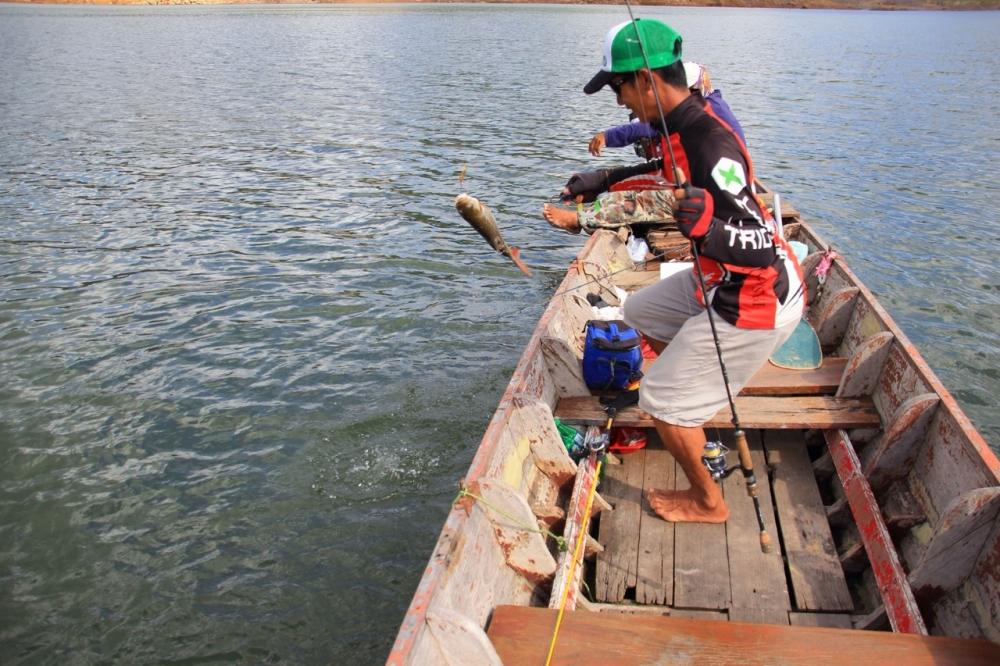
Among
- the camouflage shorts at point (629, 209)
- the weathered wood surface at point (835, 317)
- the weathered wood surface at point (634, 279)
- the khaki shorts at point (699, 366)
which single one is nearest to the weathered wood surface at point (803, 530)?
the khaki shorts at point (699, 366)

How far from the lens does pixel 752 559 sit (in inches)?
201

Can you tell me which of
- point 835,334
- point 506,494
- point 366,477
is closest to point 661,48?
point 506,494

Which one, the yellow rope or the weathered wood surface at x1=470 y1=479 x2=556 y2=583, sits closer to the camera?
the yellow rope

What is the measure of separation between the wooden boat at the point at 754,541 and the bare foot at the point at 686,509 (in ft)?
0.23

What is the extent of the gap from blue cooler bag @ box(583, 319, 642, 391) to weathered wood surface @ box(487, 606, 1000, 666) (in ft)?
9.13

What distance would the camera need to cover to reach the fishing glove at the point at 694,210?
3.93m

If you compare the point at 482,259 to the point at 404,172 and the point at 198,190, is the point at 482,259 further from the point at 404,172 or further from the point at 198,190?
the point at 198,190

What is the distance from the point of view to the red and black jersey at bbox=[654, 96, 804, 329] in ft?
13.4

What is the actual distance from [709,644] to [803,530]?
1.82 meters

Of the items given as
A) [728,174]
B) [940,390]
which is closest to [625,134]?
[728,174]

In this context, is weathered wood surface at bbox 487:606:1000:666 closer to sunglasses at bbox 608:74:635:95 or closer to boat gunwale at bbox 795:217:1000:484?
boat gunwale at bbox 795:217:1000:484

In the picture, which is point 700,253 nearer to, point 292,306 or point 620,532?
point 620,532

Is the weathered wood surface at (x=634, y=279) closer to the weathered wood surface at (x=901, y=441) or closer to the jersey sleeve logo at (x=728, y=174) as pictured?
the weathered wood surface at (x=901, y=441)

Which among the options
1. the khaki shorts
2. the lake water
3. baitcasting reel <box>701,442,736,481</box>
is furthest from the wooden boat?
the lake water
